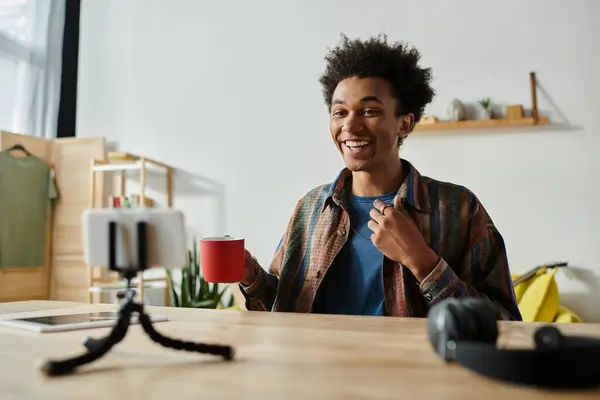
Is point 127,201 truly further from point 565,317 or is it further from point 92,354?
point 92,354

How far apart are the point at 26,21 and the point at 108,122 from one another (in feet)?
3.18

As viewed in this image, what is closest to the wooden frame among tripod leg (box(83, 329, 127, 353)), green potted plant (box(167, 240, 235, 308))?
green potted plant (box(167, 240, 235, 308))

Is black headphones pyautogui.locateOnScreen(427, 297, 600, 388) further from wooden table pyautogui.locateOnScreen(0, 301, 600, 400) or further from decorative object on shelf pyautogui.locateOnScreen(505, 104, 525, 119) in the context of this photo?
decorative object on shelf pyautogui.locateOnScreen(505, 104, 525, 119)


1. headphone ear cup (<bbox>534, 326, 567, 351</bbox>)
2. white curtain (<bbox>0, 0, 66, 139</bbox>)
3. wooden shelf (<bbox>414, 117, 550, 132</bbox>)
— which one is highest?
white curtain (<bbox>0, 0, 66, 139</bbox>)

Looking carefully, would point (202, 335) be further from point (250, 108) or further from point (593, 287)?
point (250, 108)

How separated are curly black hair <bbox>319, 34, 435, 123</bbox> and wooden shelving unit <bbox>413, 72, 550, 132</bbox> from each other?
144 centimetres

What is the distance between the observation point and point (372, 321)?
0.93 metres

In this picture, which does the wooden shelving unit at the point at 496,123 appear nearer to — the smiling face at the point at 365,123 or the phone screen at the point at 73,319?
the smiling face at the point at 365,123

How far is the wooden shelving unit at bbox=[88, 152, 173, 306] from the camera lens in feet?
12.2

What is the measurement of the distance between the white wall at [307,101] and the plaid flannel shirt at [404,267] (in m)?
1.87

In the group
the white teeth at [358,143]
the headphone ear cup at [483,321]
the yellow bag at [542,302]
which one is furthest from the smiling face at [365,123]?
the yellow bag at [542,302]

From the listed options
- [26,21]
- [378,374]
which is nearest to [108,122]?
[26,21]

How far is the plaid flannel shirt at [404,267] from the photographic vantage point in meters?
1.31

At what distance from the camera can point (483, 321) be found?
1.89 ft
